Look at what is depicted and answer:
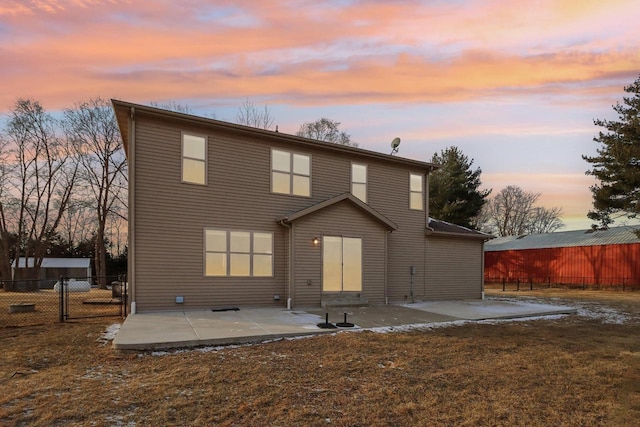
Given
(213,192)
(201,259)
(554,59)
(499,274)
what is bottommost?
(499,274)

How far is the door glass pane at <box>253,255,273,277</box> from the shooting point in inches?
465

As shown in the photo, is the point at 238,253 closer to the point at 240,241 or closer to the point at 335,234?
the point at 240,241

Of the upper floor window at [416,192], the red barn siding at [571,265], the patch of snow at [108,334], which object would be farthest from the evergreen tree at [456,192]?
the patch of snow at [108,334]

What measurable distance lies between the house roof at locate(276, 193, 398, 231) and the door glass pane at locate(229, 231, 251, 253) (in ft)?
3.62

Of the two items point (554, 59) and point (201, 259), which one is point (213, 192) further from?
point (554, 59)

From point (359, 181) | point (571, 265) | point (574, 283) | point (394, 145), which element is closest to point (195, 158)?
point (359, 181)

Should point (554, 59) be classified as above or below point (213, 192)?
above

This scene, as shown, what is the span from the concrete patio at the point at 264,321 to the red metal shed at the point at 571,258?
15542mm

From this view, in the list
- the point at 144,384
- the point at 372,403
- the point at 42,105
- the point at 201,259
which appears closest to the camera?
the point at 372,403

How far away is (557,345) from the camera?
25.2ft

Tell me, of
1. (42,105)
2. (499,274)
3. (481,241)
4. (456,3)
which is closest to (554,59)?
(456,3)

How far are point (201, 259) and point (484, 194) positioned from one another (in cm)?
2982

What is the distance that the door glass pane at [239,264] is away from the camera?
11500mm

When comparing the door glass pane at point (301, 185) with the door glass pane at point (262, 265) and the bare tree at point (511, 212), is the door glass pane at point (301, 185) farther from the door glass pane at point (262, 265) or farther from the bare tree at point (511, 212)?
the bare tree at point (511, 212)
